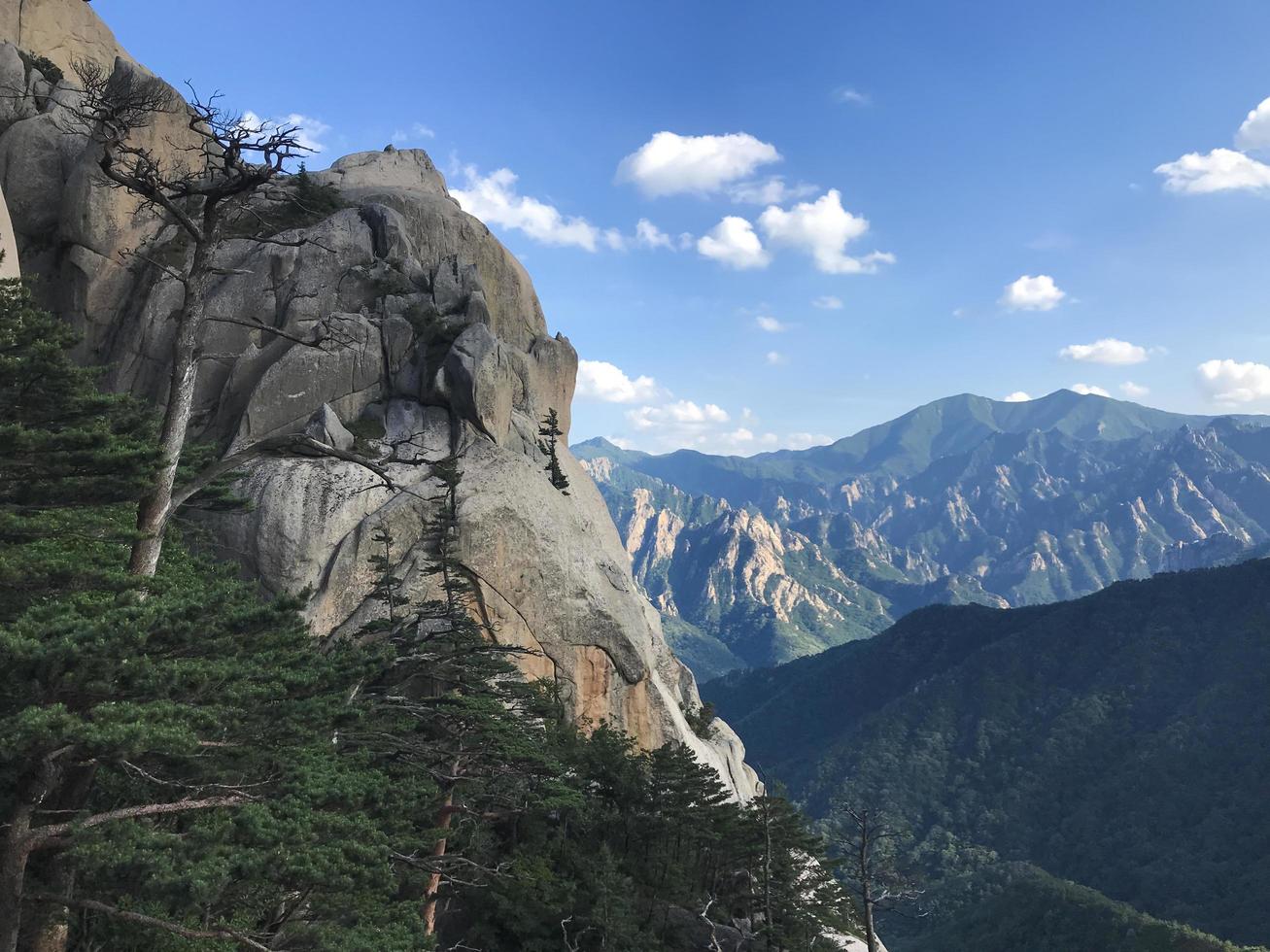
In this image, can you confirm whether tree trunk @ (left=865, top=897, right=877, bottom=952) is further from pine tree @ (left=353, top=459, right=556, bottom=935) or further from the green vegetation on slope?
pine tree @ (left=353, top=459, right=556, bottom=935)

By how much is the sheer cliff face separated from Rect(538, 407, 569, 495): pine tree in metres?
0.93

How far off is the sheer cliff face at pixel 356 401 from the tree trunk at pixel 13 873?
25.6m

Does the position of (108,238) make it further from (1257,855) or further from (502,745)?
(1257,855)

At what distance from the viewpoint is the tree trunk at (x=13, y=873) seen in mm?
9492

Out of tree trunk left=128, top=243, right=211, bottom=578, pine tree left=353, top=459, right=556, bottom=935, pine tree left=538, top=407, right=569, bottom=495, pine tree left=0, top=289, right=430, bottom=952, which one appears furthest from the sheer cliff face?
tree trunk left=128, top=243, right=211, bottom=578

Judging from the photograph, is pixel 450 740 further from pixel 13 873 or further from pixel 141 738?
pixel 141 738

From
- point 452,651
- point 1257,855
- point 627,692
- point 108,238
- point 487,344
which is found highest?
point 108,238

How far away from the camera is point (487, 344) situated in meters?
43.0

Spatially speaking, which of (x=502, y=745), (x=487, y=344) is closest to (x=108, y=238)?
(x=487, y=344)

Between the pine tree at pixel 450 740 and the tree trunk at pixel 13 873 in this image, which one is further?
the pine tree at pixel 450 740

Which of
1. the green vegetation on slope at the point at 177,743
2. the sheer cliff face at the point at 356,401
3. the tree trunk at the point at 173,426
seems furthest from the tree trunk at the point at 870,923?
the tree trunk at the point at 173,426

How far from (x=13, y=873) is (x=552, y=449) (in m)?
40.1

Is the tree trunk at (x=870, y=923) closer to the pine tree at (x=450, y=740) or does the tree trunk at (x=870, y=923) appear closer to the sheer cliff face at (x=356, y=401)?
the pine tree at (x=450, y=740)

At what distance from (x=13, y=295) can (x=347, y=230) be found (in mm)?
30769
